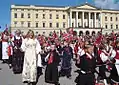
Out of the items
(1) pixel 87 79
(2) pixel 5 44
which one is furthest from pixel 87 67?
(2) pixel 5 44

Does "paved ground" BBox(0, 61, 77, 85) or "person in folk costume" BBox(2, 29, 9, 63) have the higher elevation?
"person in folk costume" BBox(2, 29, 9, 63)

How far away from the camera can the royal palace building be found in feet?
311

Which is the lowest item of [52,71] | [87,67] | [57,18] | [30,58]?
[52,71]

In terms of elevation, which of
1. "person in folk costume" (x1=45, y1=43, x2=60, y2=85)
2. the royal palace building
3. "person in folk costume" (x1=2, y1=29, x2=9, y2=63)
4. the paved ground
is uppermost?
the royal palace building

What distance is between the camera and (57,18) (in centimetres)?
10069

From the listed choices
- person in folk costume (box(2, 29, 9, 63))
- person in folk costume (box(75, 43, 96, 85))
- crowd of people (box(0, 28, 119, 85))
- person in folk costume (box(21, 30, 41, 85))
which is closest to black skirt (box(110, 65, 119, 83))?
crowd of people (box(0, 28, 119, 85))

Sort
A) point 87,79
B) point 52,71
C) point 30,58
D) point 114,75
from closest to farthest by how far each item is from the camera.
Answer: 1. point 87,79
2. point 114,75
3. point 30,58
4. point 52,71

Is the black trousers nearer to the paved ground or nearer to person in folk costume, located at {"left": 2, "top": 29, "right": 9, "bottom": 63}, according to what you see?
the paved ground

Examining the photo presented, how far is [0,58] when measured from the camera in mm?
17844

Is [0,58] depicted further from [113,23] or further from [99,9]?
[113,23]

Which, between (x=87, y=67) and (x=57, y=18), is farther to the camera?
(x=57, y=18)

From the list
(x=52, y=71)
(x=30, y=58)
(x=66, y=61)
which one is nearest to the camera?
(x=30, y=58)

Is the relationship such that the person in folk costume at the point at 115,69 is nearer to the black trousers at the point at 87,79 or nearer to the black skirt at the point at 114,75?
the black skirt at the point at 114,75

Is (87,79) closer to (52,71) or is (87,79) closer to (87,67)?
(87,67)
